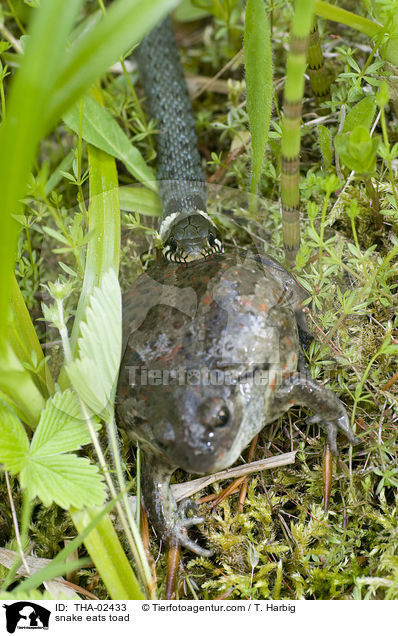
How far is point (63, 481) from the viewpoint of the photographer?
1676 millimetres

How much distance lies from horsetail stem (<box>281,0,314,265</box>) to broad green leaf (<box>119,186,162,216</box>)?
0.86 m

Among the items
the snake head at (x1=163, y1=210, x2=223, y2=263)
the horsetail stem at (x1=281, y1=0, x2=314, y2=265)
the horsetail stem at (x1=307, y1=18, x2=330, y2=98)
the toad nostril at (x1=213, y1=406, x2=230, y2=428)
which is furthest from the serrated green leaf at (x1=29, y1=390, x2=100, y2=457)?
the horsetail stem at (x1=307, y1=18, x2=330, y2=98)

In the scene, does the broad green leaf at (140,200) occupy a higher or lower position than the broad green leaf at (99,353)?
higher

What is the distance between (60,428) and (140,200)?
134 cm

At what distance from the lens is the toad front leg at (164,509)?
1868mm

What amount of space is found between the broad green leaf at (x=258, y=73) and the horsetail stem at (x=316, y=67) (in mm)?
257

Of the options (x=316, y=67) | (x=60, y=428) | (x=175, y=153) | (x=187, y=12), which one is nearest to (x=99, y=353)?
(x=60, y=428)

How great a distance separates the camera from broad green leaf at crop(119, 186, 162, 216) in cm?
265

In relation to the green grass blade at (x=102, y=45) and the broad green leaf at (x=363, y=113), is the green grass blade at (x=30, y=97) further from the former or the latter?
the broad green leaf at (x=363, y=113)

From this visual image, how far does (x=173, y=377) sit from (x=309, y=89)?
182 cm

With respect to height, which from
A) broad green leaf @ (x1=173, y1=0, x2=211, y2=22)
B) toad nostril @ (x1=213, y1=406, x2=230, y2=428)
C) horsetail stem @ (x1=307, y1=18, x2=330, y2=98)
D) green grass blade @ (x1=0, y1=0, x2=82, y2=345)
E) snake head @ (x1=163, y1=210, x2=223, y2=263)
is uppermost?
broad green leaf @ (x1=173, y1=0, x2=211, y2=22)

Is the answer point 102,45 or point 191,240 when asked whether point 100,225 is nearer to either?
point 191,240
